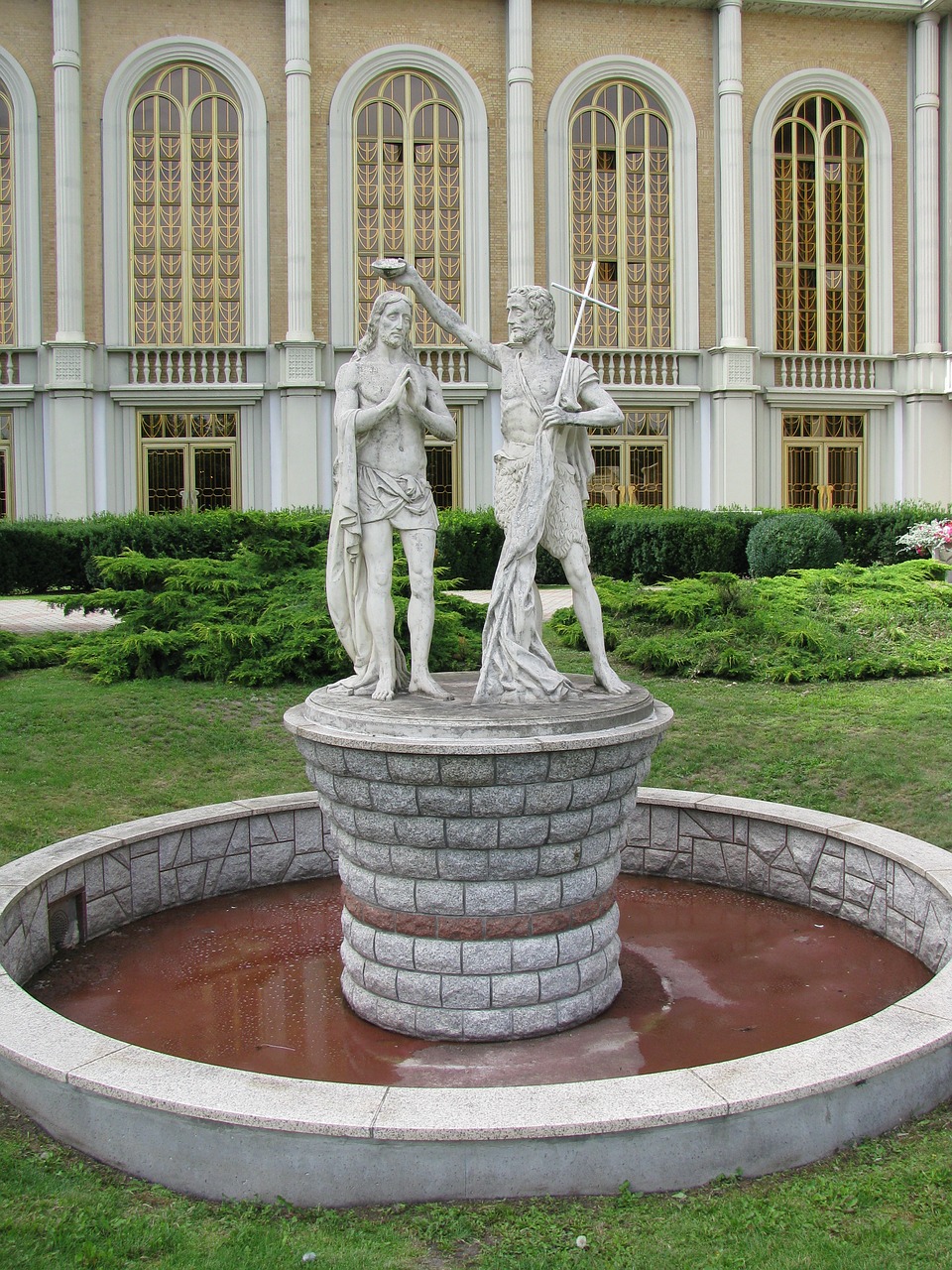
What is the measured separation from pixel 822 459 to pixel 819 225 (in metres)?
5.36

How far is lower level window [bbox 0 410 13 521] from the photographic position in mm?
24531

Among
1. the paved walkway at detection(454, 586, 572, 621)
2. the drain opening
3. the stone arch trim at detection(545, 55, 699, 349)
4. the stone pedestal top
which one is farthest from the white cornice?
the drain opening

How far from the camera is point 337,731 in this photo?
5012 millimetres

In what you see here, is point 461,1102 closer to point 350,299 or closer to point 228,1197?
point 228,1197

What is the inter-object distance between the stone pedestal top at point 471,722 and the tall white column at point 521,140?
69.4 ft

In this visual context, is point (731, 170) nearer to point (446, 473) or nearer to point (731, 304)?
point (731, 304)

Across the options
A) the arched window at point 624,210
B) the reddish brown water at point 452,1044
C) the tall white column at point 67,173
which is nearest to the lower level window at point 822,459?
the arched window at point 624,210

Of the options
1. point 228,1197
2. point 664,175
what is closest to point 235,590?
point 228,1197

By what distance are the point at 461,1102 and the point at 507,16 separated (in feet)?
85.8

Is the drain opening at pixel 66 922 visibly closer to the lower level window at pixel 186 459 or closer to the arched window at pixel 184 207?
the lower level window at pixel 186 459

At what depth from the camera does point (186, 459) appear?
25.3m

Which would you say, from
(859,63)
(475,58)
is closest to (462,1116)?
(475,58)

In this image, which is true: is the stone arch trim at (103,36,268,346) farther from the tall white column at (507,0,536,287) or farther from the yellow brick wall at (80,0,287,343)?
the tall white column at (507,0,536,287)

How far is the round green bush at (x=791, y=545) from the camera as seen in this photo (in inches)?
760
